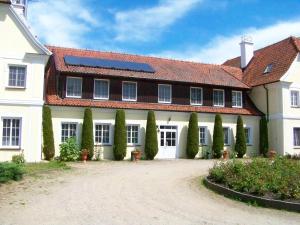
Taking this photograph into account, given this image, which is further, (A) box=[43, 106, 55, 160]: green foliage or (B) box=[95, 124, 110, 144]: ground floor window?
(B) box=[95, 124, 110, 144]: ground floor window

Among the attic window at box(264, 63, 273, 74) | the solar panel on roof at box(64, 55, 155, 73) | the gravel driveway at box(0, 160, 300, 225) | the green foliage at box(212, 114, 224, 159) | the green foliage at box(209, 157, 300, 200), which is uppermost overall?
the attic window at box(264, 63, 273, 74)

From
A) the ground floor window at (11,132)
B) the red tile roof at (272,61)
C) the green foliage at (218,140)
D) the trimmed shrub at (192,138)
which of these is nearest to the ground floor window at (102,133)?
the ground floor window at (11,132)

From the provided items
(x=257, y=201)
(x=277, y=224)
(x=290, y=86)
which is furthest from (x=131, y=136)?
(x=277, y=224)

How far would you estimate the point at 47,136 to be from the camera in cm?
2239

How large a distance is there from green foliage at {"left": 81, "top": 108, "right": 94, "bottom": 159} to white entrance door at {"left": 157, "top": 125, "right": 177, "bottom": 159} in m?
5.07

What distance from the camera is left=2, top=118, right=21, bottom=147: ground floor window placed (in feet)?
68.4

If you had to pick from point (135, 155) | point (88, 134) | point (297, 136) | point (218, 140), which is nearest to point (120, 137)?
point (135, 155)

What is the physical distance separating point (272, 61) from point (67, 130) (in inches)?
689

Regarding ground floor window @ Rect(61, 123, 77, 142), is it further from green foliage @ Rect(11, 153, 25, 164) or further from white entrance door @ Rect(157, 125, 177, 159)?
white entrance door @ Rect(157, 125, 177, 159)

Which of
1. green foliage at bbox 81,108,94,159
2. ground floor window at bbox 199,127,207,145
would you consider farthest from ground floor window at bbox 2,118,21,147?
ground floor window at bbox 199,127,207,145

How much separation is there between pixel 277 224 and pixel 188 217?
2.08 m

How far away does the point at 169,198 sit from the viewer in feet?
38.7

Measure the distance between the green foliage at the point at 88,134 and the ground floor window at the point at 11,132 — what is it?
396 centimetres

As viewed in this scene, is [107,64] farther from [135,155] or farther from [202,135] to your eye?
[202,135]
